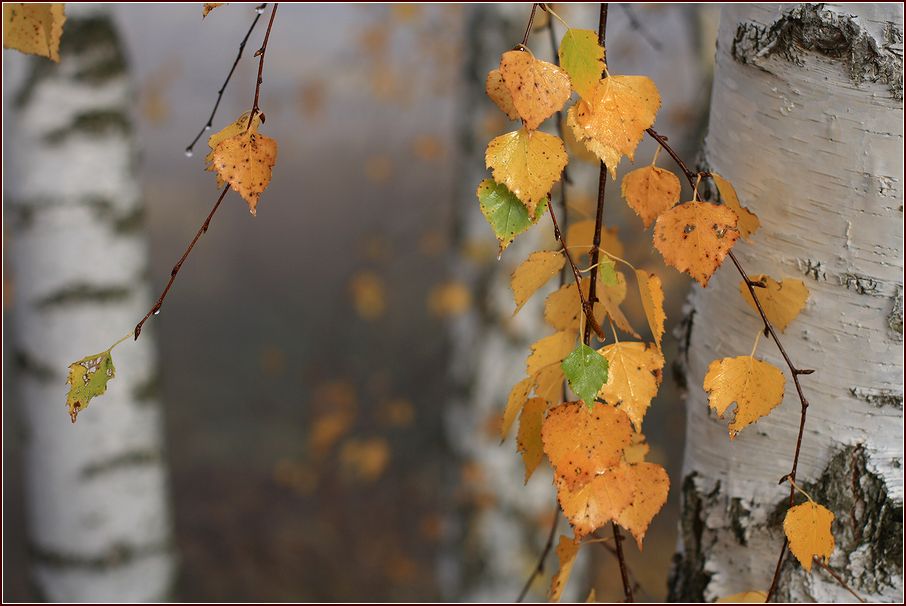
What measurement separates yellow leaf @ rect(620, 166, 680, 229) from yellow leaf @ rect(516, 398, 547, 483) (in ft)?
0.52

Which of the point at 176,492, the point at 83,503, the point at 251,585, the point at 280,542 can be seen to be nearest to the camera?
the point at 83,503

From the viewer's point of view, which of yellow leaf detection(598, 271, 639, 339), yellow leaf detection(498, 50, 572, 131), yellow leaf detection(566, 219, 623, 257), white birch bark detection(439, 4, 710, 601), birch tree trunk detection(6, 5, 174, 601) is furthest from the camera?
white birch bark detection(439, 4, 710, 601)

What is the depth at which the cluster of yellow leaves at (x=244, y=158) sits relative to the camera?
1.64ft

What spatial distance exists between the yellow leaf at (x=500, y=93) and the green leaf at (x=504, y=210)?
48 millimetres

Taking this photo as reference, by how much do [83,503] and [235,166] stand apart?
129 cm

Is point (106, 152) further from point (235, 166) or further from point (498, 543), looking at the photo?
point (498, 543)

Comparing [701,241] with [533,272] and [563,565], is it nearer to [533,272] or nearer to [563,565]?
[533,272]

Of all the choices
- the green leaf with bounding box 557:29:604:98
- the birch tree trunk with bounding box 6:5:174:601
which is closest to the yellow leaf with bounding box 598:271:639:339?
the green leaf with bounding box 557:29:604:98

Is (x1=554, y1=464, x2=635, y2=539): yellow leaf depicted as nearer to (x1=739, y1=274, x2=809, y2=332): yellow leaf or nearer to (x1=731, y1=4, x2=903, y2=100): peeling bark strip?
(x1=739, y1=274, x2=809, y2=332): yellow leaf

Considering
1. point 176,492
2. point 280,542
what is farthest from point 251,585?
point 176,492

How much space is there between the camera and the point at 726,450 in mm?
732

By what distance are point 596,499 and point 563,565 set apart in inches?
5.6

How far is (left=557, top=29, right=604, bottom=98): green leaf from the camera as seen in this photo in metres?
0.48

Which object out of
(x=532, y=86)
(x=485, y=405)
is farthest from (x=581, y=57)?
(x=485, y=405)
